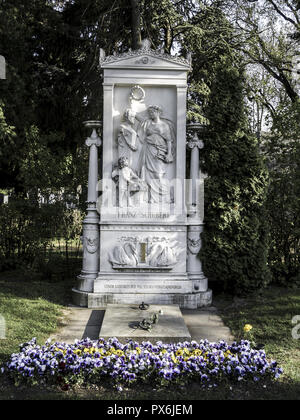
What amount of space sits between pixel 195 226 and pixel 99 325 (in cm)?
230

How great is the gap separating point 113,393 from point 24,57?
30.2ft

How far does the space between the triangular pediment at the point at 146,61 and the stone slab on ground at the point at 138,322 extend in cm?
379

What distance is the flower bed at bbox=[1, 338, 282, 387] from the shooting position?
3.96m

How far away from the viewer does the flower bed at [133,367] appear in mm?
3959

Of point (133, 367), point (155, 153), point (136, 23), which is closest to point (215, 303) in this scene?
point (155, 153)

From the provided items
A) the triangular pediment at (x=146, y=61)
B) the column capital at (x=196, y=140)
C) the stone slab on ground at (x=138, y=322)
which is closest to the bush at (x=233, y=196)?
the column capital at (x=196, y=140)

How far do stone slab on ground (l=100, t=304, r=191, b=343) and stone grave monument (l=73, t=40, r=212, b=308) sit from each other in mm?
929

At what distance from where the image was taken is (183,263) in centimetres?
721

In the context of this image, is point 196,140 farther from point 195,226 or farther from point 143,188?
point 195,226

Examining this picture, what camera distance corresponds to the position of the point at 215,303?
24.0 ft

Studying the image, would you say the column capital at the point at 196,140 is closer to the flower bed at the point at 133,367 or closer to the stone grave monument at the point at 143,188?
the stone grave monument at the point at 143,188

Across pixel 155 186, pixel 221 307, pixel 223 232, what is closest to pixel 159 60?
pixel 155 186

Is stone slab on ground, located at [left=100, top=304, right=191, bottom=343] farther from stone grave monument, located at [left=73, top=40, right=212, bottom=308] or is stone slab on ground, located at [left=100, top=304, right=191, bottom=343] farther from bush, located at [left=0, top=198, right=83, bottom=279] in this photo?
bush, located at [left=0, top=198, right=83, bottom=279]

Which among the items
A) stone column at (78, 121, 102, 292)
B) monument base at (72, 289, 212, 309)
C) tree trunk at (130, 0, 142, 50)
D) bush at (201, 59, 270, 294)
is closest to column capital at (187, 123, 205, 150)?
bush at (201, 59, 270, 294)
